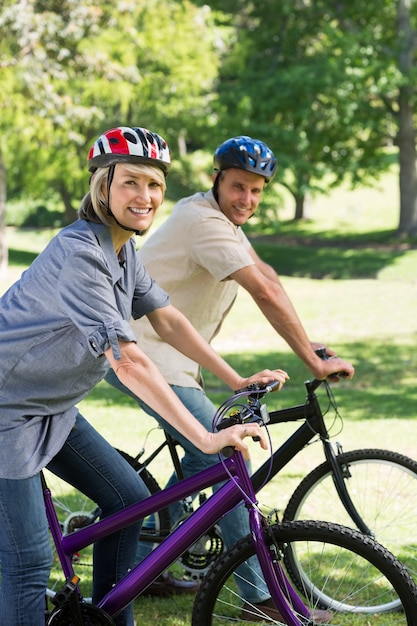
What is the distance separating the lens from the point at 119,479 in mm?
3135

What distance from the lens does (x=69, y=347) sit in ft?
8.95

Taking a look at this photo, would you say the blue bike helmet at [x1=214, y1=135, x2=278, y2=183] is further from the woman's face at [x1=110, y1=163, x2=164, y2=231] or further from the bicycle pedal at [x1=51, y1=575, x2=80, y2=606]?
the bicycle pedal at [x1=51, y1=575, x2=80, y2=606]

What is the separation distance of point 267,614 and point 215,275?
135 cm

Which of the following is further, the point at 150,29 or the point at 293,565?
the point at 150,29

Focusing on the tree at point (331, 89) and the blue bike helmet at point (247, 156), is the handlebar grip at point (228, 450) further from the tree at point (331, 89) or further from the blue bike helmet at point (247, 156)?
the tree at point (331, 89)

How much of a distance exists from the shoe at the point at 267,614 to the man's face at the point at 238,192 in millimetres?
1595

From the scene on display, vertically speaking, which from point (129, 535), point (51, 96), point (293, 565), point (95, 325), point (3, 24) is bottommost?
point (293, 565)

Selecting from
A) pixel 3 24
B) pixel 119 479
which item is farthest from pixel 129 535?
pixel 3 24

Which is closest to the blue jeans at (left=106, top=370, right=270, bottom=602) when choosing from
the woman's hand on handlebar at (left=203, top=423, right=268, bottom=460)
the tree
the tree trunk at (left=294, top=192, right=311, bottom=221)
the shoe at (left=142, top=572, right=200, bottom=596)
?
the shoe at (left=142, top=572, right=200, bottom=596)

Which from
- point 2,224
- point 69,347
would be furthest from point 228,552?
point 2,224

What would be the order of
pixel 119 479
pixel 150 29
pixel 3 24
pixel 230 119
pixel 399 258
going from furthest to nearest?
1. pixel 150 29
2. pixel 230 119
3. pixel 399 258
4. pixel 3 24
5. pixel 119 479

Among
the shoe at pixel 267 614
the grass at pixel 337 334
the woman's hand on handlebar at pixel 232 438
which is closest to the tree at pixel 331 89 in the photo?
the grass at pixel 337 334

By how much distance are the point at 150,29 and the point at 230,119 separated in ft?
20.3

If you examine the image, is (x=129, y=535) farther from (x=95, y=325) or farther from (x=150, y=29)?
(x=150, y=29)
